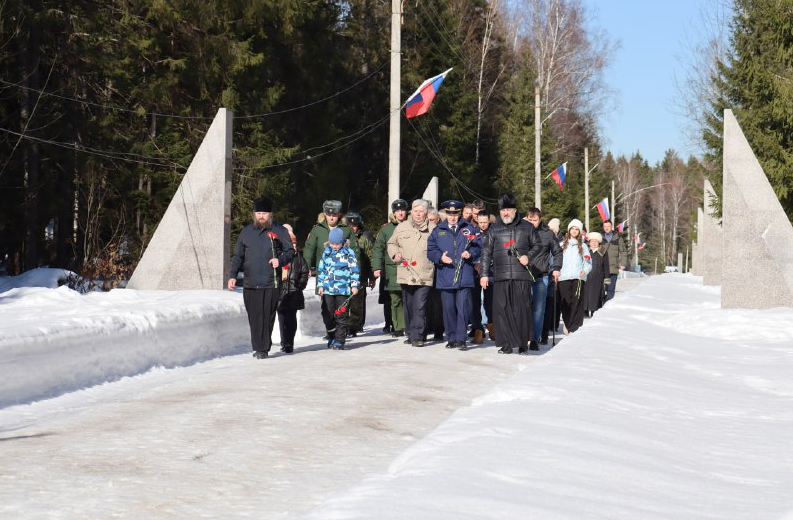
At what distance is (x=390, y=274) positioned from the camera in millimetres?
16781

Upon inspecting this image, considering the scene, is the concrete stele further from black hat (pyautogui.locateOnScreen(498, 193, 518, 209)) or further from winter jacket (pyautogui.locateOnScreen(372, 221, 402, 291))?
black hat (pyautogui.locateOnScreen(498, 193, 518, 209))

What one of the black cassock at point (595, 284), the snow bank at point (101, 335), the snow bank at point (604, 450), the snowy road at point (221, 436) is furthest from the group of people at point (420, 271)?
the black cassock at point (595, 284)

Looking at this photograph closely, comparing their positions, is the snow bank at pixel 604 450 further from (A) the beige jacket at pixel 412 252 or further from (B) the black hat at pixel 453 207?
(A) the beige jacket at pixel 412 252

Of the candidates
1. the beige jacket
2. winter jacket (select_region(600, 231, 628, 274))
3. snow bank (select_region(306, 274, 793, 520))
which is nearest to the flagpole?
winter jacket (select_region(600, 231, 628, 274))

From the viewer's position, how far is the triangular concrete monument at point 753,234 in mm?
16891

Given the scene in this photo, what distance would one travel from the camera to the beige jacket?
49.4ft

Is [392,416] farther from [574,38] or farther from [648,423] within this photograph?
[574,38]

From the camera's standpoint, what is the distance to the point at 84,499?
553cm

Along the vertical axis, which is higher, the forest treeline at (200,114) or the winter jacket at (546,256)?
the forest treeline at (200,114)

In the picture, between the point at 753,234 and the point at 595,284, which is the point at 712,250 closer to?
the point at 595,284

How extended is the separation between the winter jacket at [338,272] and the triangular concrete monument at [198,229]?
3.41m

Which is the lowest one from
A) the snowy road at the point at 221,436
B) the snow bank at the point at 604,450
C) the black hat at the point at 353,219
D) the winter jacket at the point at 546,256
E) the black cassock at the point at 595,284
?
the snowy road at the point at 221,436

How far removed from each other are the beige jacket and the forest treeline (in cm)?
861

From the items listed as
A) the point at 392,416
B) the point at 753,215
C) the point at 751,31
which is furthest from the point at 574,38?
the point at 392,416
